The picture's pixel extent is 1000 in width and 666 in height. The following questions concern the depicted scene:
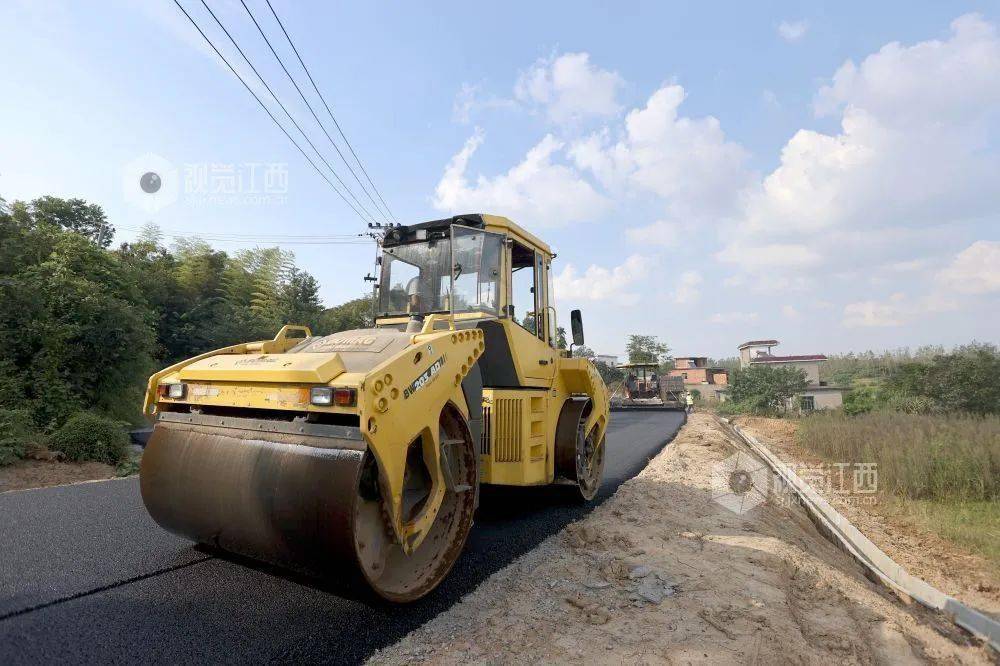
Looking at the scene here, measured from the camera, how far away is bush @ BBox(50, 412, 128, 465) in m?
9.60

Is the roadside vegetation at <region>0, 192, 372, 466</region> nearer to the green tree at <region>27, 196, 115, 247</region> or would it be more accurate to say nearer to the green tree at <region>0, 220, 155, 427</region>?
the green tree at <region>0, 220, 155, 427</region>

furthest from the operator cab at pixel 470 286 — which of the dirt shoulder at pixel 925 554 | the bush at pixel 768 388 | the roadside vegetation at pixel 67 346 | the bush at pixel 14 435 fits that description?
the bush at pixel 768 388

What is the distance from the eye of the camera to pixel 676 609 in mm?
3344

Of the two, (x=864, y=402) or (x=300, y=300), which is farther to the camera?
(x=300, y=300)

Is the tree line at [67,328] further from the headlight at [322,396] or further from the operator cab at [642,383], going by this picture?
the operator cab at [642,383]

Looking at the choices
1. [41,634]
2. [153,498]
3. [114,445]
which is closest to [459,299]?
[153,498]

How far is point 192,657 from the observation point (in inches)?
98.0

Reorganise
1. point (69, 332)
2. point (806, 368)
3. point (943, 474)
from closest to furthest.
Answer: point (943, 474)
point (69, 332)
point (806, 368)

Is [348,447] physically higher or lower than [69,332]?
lower

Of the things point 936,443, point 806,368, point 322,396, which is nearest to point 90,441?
point 322,396

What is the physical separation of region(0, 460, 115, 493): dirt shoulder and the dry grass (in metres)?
12.7

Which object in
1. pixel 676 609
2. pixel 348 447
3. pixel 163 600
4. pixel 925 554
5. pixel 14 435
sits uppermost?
pixel 348 447

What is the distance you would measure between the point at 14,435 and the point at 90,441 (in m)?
1.03

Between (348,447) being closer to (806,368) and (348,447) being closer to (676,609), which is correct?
(676,609)
